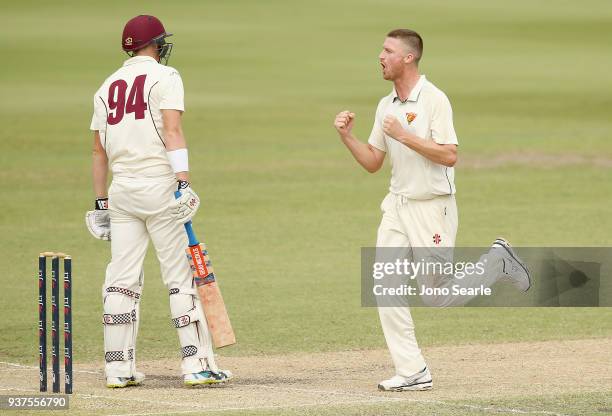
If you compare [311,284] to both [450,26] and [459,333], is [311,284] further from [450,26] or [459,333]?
[450,26]

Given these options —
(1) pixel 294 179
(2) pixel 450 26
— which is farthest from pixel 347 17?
(1) pixel 294 179

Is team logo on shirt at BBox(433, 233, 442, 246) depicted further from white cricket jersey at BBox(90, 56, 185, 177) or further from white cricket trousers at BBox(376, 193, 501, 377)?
white cricket jersey at BBox(90, 56, 185, 177)

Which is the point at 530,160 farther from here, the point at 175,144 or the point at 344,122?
the point at 175,144

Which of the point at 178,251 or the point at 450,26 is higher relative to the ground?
the point at 450,26

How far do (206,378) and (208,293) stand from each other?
51cm

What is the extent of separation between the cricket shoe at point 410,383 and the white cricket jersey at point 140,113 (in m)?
1.80

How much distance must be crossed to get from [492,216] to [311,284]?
453 cm

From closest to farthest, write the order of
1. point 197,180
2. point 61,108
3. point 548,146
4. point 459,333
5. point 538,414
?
point 538,414 < point 459,333 < point 197,180 < point 548,146 < point 61,108

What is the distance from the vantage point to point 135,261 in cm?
841

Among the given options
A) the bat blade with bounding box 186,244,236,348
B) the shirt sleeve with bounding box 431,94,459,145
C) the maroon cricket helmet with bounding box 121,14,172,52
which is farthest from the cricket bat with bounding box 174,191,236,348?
the shirt sleeve with bounding box 431,94,459,145

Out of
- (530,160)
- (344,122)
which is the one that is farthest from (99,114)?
(530,160)

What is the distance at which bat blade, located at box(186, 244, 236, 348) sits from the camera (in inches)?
328

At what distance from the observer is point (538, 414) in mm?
7277

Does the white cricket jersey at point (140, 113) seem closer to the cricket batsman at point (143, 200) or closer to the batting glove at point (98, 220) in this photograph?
the cricket batsman at point (143, 200)
